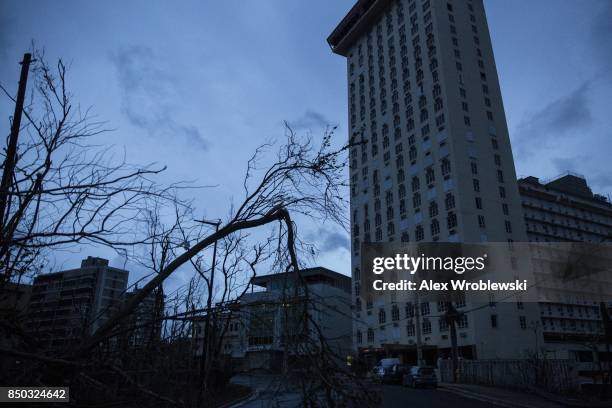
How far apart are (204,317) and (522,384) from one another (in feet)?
82.4

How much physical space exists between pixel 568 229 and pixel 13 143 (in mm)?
91823

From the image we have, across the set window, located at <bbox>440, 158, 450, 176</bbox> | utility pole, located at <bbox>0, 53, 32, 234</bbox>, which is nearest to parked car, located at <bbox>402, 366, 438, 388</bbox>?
utility pole, located at <bbox>0, 53, 32, 234</bbox>

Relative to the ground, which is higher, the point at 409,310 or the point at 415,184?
the point at 415,184

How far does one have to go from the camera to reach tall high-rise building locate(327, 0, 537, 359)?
1961 inches

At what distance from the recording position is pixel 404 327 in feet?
178

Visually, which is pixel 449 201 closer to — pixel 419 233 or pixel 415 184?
pixel 419 233

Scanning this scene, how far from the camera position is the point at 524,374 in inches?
915

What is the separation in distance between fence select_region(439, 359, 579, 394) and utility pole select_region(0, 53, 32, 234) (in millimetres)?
24340

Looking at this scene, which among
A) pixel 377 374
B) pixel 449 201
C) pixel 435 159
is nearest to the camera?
pixel 377 374

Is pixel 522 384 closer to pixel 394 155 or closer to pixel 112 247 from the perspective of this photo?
pixel 112 247

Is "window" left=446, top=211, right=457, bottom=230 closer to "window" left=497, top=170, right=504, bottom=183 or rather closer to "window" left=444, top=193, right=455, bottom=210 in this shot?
"window" left=444, top=193, right=455, bottom=210

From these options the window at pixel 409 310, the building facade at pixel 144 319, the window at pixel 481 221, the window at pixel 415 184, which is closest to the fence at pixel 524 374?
the window at pixel 409 310

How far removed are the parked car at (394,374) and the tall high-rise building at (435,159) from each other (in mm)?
12989

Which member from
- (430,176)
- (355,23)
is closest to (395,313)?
(430,176)
